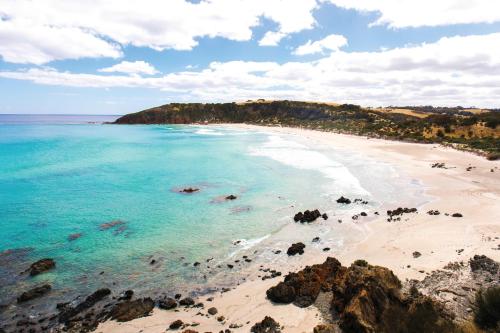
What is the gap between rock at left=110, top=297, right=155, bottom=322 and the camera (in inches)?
467

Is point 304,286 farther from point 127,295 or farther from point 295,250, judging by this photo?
point 127,295

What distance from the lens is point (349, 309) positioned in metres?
9.62

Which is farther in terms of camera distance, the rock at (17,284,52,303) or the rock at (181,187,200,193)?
the rock at (181,187,200,193)

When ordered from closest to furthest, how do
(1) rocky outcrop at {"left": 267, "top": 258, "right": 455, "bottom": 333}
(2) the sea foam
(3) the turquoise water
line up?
(1) rocky outcrop at {"left": 267, "top": 258, "right": 455, "bottom": 333} < (3) the turquoise water < (2) the sea foam

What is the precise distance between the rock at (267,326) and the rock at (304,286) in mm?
1479

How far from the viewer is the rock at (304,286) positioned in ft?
39.2

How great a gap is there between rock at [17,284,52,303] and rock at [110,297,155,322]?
142 inches

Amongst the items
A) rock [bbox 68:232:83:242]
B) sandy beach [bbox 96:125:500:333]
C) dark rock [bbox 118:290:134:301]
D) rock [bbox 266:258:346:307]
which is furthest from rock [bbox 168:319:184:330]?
rock [bbox 68:232:83:242]

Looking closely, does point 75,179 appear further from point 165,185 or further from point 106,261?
point 106,261

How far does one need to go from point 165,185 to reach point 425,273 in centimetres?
2657

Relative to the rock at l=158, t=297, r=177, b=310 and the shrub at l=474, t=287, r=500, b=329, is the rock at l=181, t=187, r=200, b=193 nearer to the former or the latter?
the rock at l=158, t=297, r=177, b=310

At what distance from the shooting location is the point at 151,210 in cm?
2542

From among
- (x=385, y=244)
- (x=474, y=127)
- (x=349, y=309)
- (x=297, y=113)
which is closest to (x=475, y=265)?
(x=385, y=244)

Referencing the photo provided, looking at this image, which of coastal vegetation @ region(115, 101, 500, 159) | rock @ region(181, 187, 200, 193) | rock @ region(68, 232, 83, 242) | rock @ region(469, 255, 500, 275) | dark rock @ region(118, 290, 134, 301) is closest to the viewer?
rock @ region(469, 255, 500, 275)
